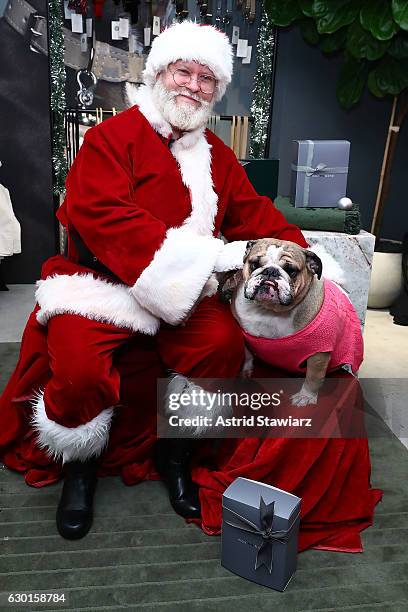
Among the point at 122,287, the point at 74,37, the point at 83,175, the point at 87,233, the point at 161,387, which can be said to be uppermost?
the point at 74,37

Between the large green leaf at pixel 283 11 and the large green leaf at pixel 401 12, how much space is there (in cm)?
58

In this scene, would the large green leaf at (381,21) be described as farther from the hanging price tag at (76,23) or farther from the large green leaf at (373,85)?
the hanging price tag at (76,23)

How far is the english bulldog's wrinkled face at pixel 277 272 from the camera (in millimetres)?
1553

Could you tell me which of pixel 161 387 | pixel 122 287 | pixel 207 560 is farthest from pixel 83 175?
pixel 207 560

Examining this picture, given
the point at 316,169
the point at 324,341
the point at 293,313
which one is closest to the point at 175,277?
the point at 293,313

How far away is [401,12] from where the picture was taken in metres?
2.95

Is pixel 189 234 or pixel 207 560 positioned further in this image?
pixel 189 234

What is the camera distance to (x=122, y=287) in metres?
1.76

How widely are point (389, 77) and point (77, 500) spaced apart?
283cm

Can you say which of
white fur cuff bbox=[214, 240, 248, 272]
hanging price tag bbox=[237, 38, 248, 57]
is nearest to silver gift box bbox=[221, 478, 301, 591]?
white fur cuff bbox=[214, 240, 248, 272]

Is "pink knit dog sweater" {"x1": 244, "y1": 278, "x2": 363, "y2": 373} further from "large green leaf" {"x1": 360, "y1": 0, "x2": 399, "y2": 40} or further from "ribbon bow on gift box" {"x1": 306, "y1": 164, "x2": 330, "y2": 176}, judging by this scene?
"large green leaf" {"x1": 360, "y1": 0, "x2": 399, "y2": 40}

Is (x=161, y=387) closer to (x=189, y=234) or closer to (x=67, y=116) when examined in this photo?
(x=189, y=234)

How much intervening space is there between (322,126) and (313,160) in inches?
46.0

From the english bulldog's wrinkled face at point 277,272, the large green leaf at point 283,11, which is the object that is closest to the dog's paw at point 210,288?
the english bulldog's wrinkled face at point 277,272
